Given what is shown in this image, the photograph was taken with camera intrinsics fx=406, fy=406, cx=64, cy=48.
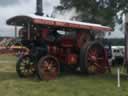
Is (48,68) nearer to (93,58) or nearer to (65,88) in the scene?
(93,58)

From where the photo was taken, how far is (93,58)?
58.1ft

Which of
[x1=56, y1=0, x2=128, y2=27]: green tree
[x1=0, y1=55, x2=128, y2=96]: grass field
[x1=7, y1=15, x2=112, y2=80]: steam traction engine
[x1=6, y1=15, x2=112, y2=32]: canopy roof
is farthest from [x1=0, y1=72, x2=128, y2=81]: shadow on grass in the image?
[x1=56, y1=0, x2=128, y2=27]: green tree

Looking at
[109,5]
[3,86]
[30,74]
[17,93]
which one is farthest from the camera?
[109,5]

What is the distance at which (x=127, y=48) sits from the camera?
16.8m

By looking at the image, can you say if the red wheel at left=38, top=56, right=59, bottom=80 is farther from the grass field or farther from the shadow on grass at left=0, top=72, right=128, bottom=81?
the grass field

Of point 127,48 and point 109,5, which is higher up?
point 109,5

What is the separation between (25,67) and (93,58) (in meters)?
3.00

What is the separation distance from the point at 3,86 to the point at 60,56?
4172mm

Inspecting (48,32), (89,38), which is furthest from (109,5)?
(48,32)

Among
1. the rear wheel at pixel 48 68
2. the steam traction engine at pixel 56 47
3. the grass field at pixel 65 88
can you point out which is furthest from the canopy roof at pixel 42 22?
the grass field at pixel 65 88

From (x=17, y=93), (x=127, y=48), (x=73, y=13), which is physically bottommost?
(x=17, y=93)

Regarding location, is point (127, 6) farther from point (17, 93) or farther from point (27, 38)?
point (17, 93)

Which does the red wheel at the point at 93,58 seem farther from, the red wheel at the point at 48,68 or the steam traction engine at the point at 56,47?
the red wheel at the point at 48,68

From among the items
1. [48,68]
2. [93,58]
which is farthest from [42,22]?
[93,58]
